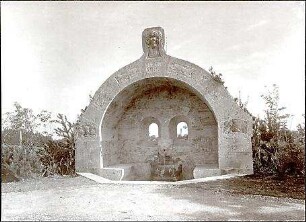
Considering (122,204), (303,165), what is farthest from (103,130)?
(303,165)

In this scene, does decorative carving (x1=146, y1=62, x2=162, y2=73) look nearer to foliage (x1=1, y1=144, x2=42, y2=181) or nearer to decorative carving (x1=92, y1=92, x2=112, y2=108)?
decorative carving (x1=92, y1=92, x2=112, y2=108)

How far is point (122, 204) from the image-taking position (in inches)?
219

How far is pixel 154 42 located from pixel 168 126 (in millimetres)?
2959

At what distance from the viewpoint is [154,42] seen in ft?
31.2

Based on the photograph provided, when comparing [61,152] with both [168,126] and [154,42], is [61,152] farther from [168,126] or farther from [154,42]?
[154,42]

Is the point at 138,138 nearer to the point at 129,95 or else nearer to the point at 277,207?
the point at 129,95

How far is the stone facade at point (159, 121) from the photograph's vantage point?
28.7ft

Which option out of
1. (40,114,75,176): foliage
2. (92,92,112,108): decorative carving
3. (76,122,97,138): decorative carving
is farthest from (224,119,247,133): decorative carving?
(40,114,75,176): foliage

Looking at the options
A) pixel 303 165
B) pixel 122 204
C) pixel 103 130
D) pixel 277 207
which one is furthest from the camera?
pixel 103 130

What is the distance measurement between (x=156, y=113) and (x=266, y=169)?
3996mm

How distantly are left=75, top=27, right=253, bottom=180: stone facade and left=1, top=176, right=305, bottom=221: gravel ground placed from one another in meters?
2.09

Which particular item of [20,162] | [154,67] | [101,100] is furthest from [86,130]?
[154,67]

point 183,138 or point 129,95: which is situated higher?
point 129,95

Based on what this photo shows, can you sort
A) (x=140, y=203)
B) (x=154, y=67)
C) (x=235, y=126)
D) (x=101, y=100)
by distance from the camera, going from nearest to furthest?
(x=140, y=203) → (x=235, y=126) → (x=154, y=67) → (x=101, y=100)
